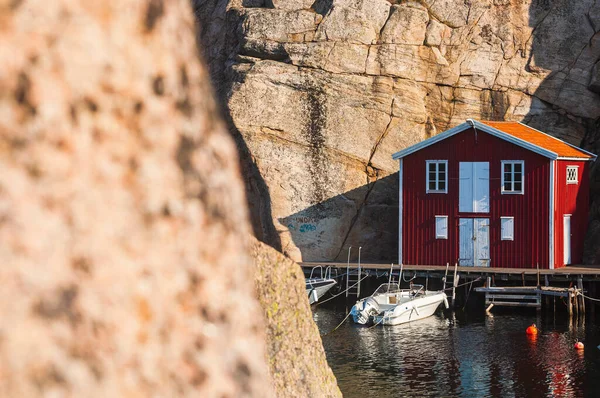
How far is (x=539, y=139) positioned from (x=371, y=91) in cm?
968

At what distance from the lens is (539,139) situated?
41656 millimetres

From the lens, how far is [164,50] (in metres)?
1.88

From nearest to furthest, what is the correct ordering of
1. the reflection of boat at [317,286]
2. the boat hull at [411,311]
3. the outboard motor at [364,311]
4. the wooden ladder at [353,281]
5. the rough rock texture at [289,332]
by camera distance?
the rough rock texture at [289,332]
the boat hull at [411,311]
the outboard motor at [364,311]
the reflection of boat at [317,286]
the wooden ladder at [353,281]

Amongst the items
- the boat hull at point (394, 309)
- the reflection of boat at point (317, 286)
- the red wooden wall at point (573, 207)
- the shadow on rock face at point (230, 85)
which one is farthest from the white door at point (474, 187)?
the shadow on rock face at point (230, 85)

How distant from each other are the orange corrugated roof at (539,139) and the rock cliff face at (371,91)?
402 centimetres

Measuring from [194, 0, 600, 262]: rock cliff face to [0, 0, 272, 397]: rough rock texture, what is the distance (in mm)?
43418

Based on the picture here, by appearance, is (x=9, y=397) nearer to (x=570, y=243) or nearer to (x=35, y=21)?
(x=35, y=21)

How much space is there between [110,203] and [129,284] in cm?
15

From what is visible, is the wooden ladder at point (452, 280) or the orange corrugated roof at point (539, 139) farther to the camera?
the orange corrugated roof at point (539, 139)

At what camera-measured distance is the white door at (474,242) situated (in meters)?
40.5

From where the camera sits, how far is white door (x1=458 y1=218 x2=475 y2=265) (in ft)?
134

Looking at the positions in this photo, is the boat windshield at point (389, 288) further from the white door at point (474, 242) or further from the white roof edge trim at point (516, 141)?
the white roof edge trim at point (516, 141)

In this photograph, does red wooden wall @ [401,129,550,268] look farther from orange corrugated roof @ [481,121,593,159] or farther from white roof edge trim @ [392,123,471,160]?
orange corrugated roof @ [481,121,593,159]

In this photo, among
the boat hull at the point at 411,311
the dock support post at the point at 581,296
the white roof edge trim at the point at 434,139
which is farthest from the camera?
the white roof edge trim at the point at 434,139
